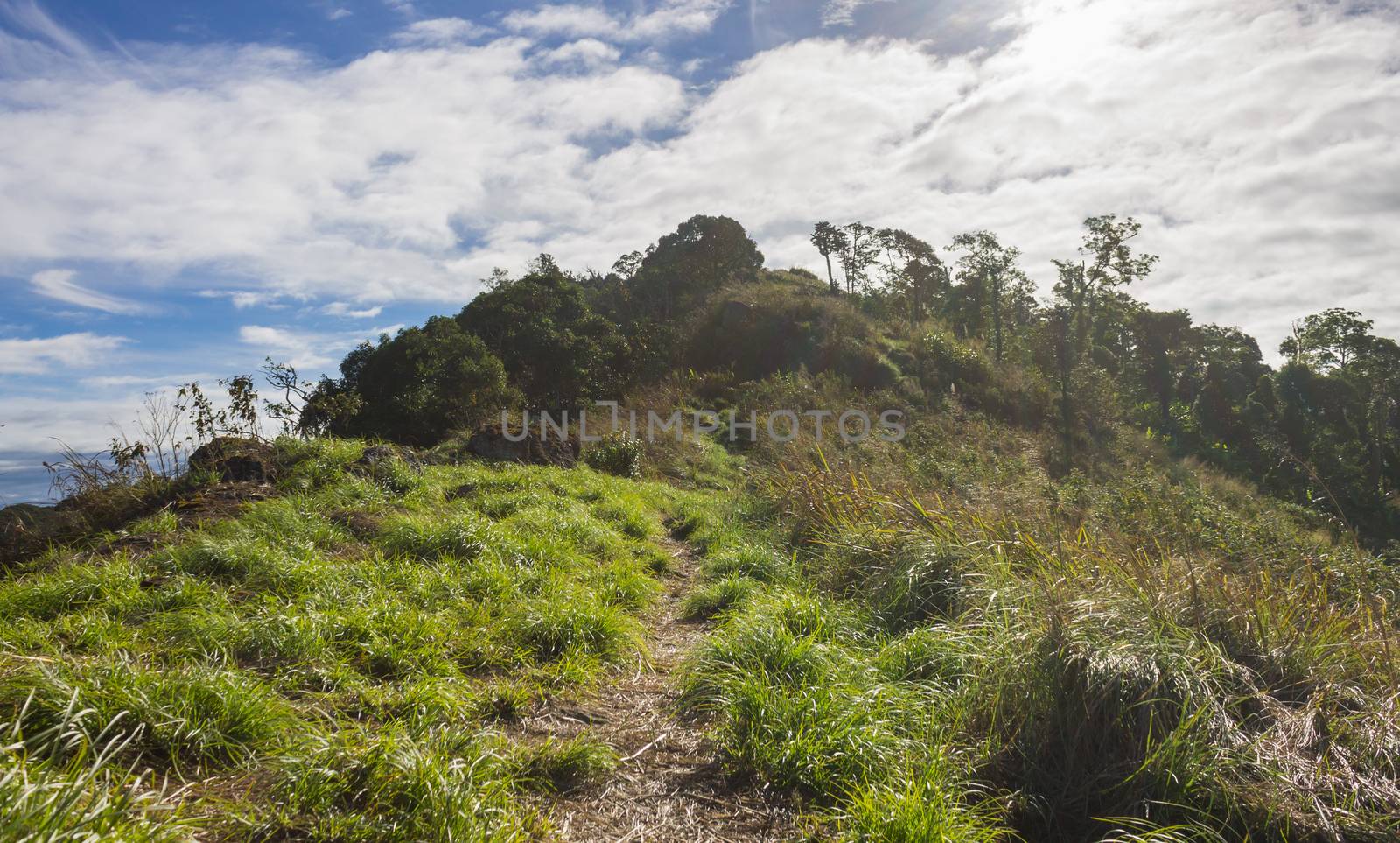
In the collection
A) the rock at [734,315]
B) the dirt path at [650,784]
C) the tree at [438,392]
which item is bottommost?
the dirt path at [650,784]

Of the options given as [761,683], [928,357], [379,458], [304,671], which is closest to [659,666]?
[761,683]

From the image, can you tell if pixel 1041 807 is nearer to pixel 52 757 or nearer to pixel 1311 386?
pixel 52 757

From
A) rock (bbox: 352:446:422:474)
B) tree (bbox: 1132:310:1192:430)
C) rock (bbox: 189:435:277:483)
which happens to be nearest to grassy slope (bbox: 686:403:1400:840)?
rock (bbox: 352:446:422:474)

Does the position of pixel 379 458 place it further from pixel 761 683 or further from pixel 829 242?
pixel 829 242

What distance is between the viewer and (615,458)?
11.9 meters

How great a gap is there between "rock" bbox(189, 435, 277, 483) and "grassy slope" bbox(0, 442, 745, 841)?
98 cm

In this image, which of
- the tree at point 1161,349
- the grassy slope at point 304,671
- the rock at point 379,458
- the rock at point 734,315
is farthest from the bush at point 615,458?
the tree at point 1161,349

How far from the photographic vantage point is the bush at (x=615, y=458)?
462 inches

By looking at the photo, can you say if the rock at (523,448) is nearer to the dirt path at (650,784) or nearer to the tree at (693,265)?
the dirt path at (650,784)

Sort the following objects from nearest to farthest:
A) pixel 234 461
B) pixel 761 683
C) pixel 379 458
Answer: pixel 761 683 → pixel 234 461 → pixel 379 458

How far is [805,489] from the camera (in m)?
7.05

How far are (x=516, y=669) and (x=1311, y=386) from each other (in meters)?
46.8

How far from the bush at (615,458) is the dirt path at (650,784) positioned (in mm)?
8106

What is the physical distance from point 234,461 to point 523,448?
159 inches
